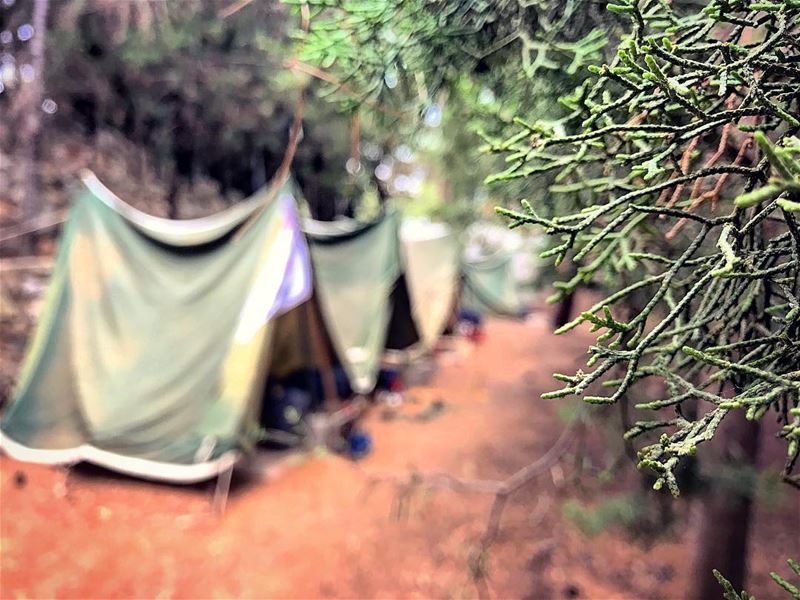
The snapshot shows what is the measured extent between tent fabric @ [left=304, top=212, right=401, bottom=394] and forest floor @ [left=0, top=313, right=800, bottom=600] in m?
1.15

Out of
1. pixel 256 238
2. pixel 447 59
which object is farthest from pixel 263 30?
pixel 447 59

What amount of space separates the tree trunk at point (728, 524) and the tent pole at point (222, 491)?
3110mm

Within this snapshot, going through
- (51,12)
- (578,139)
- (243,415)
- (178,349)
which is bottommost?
(243,415)

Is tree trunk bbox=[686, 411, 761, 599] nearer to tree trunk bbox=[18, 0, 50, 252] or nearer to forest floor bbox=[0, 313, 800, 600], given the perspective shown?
forest floor bbox=[0, 313, 800, 600]

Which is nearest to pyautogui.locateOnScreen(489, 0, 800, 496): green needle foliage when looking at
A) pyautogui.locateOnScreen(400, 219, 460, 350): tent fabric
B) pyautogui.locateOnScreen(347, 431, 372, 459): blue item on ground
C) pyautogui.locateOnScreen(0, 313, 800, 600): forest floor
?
pyautogui.locateOnScreen(0, 313, 800, 600): forest floor

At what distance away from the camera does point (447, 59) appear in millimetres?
2365

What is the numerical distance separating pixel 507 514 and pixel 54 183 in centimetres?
531

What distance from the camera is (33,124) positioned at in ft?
14.1

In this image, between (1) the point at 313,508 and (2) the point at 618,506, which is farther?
(1) the point at 313,508

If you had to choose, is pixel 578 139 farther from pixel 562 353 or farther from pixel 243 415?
pixel 562 353

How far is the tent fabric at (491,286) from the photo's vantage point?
1198 centimetres

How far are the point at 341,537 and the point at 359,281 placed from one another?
290 cm

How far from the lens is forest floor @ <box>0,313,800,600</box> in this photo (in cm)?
302

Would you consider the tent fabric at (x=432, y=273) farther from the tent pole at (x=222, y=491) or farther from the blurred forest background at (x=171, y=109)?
the tent pole at (x=222, y=491)
